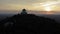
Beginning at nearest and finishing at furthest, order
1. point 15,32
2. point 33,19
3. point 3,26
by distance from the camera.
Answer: point 15,32 < point 3,26 < point 33,19

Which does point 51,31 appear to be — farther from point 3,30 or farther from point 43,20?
point 3,30

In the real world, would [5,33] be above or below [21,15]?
below

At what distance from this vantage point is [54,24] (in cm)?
5181

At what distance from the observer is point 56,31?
157 ft

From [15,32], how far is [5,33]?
2.57 metres

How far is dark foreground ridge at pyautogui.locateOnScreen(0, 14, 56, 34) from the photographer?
47172 millimetres

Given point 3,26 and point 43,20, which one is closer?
point 3,26

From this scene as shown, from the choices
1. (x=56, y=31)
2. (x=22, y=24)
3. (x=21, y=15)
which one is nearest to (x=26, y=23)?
(x=22, y=24)

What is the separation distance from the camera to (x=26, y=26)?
4903 centimetres

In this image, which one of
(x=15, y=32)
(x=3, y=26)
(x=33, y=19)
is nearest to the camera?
(x=15, y=32)

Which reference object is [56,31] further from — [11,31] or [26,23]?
[11,31]

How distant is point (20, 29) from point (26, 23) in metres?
3.23

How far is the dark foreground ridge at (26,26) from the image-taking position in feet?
155

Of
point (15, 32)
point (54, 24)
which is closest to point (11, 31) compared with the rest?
point (15, 32)
